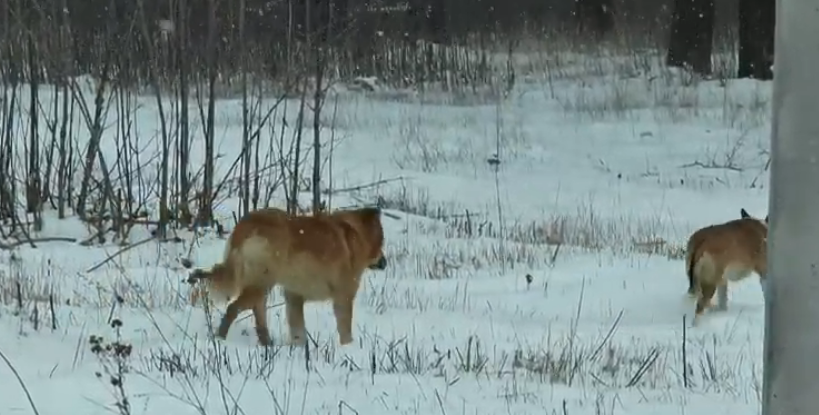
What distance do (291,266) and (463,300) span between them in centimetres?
198

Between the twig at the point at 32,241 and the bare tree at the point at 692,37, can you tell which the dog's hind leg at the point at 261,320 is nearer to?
the twig at the point at 32,241

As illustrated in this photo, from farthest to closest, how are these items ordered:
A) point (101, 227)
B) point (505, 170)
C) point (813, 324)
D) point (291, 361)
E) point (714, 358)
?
point (505, 170) < point (101, 227) < point (714, 358) < point (291, 361) < point (813, 324)

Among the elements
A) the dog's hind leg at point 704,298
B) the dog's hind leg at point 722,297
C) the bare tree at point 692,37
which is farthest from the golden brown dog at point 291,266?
the bare tree at point 692,37

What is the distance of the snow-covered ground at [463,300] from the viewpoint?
16.4 feet

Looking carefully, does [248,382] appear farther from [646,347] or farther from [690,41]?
[690,41]

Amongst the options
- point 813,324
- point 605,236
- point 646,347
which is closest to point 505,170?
point 605,236

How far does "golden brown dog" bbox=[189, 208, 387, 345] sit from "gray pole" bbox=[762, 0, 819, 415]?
130 inches

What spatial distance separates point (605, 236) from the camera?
11500 millimetres

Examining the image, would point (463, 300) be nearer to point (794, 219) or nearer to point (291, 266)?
point (291, 266)

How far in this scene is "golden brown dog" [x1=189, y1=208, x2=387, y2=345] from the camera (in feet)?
20.1

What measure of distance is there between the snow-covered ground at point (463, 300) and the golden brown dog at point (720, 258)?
6.9 inches

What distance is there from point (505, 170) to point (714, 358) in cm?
1031

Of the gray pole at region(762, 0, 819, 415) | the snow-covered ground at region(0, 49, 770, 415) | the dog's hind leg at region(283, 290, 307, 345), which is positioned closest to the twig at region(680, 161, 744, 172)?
the snow-covered ground at region(0, 49, 770, 415)

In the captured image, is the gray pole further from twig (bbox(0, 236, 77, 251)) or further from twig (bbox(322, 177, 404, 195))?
twig (bbox(322, 177, 404, 195))
